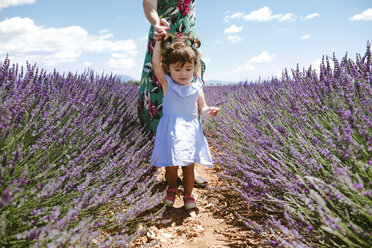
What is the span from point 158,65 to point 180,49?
0.74 feet

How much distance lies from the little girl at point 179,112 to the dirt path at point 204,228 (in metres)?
0.11

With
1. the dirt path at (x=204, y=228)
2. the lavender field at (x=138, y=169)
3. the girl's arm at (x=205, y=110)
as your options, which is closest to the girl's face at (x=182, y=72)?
the girl's arm at (x=205, y=110)

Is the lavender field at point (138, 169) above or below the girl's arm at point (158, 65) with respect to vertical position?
below

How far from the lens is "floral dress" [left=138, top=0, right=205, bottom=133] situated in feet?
6.63

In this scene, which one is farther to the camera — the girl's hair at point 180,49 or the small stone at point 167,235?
the girl's hair at point 180,49

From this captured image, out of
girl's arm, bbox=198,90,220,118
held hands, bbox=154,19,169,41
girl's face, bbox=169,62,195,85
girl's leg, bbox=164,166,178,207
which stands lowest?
girl's leg, bbox=164,166,178,207

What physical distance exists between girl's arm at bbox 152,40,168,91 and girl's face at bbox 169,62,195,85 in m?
0.09

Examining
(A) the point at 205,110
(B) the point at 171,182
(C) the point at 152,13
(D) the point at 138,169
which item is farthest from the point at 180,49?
(B) the point at 171,182

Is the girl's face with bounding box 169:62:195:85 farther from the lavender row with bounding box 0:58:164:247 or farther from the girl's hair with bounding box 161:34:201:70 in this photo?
the lavender row with bounding box 0:58:164:247

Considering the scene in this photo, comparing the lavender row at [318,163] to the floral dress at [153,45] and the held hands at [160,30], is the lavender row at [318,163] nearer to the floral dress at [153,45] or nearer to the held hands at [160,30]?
the floral dress at [153,45]

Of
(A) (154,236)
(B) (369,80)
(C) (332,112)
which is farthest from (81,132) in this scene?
(B) (369,80)

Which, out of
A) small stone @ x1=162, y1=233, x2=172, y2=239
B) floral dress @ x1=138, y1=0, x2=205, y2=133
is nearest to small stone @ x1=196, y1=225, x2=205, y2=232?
small stone @ x1=162, y1=233, x2=172, y2=239

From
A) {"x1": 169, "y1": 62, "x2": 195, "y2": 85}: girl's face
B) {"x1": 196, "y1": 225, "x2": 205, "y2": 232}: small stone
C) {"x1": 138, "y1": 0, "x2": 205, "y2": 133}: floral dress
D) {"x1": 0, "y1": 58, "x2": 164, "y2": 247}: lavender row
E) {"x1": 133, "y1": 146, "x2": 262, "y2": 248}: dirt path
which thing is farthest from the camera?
{"x1": 138, "y1": 0, "x2": 205, "y2": 133}: floral dress

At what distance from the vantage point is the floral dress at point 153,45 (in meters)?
2.02
